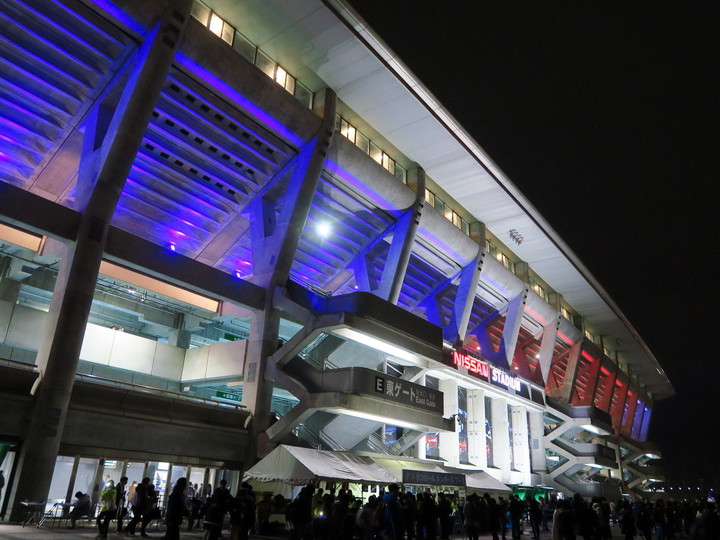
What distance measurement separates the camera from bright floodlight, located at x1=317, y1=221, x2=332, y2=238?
1284 inches

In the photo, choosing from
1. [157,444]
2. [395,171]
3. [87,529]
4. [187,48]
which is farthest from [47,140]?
[395,171]

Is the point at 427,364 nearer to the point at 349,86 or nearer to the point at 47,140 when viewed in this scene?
the point at 349,86

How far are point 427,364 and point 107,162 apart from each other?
20989mm

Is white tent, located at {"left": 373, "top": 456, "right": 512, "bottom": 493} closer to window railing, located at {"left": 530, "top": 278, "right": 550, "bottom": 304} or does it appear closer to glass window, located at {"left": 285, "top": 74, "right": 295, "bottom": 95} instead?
glass window, located at {"left": 285, "top": 74, "right": 295, "bottom": 95}

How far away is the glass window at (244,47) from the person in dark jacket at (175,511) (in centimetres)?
1958

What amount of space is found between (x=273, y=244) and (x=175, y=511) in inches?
651

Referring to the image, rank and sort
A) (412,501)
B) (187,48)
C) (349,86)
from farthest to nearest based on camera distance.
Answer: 1. (349,86)
2. (187,48)
3. (412,501)

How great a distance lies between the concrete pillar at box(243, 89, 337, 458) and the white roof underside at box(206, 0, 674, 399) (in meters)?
2.21

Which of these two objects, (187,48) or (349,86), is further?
(349,86)

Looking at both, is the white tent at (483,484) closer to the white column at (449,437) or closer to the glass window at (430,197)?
the white column at (449,437)

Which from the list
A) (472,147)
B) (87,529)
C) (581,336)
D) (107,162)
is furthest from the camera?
(581,336)

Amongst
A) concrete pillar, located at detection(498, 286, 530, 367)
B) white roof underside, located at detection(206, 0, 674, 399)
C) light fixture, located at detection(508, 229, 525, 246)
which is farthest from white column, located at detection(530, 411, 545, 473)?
light fixture, located at detection(508, 229, 525, 246)

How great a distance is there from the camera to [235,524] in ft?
39.6

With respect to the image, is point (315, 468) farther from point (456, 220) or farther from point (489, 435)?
point (489, 435)
